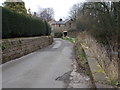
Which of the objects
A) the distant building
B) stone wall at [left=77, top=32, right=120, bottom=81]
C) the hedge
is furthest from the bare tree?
stone wall at [left=77, top=32, right=120, bottom=81]

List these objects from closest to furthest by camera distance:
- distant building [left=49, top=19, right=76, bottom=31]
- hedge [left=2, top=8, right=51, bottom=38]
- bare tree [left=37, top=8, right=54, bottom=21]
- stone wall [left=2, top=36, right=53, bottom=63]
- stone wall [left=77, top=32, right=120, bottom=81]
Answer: stone wall [left=77, top=32, right=120, bottom=81], stone wall [left=2, top=36, right=53, bottom=63], hedge [left=2, top=8, right=51, bottom=38], distant building [left=49, top=19, right=76, bottom=31], bare tree [left=37, top=8, right=54, bottom=21]

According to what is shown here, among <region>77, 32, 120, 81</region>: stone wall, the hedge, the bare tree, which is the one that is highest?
the bare tree

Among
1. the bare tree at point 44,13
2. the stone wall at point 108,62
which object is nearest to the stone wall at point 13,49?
the stone wall at point 108,62

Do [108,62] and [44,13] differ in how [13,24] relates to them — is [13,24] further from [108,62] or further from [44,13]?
[44,13]

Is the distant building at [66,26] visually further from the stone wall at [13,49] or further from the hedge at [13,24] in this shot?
the stone wall at [13,49]

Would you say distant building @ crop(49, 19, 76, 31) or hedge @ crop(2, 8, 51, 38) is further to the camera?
distant building @ crop(49, 19, 76, 31)

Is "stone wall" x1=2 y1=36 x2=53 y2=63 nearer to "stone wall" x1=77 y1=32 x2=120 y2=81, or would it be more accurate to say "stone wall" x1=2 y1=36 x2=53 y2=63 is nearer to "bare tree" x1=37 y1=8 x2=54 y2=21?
"stone wall" x1=77 y1=32 x2=120 y2=81

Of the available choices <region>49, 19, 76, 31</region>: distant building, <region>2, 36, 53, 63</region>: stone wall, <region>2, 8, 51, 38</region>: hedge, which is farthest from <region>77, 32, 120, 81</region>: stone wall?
<region>49, 19, 76, 31</region>: distant building

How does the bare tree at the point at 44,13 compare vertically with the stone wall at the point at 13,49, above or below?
above

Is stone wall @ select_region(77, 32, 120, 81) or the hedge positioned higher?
the hedge

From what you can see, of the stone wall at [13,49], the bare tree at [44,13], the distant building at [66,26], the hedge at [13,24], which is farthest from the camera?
the bare tree at [44,13]

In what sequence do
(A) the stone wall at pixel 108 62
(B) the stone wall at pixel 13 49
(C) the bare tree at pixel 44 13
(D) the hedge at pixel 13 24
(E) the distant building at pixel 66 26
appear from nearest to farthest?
(A) the stone wall at pixel 108 62 < (B) the stone wall at pixel 13 49 < (D) the hedge at pixel 13 24 < (E) the distant building at pixel 66 26 < (C) the bare tree at pixel 44 13

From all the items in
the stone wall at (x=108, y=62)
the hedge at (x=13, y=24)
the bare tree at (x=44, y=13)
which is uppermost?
the bare tree at (x=44, y=13)

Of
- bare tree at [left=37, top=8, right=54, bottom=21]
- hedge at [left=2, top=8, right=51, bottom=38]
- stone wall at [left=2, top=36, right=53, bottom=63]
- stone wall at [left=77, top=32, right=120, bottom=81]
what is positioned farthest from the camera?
bare tree at [left=37, top=8, right=54, bottom=21]
